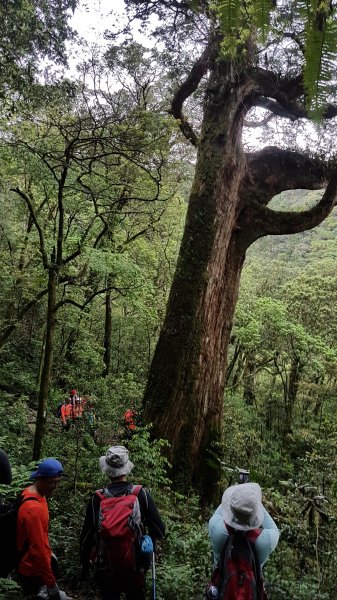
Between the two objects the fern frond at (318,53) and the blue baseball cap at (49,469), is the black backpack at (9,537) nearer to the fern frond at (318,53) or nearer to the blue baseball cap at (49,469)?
the blue baseball cap at (49,469)

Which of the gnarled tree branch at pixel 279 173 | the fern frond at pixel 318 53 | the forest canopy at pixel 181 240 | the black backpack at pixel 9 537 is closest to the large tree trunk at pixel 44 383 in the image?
the forest canopy at pixel 181 240

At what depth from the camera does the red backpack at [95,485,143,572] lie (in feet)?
9.59

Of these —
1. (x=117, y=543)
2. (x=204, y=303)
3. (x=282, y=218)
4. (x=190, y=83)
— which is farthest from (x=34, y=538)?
(x=190, y=83)

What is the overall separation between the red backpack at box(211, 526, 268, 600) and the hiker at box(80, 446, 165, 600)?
64 centimetres

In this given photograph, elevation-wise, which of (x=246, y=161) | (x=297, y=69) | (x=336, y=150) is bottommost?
(x=246, y=161)

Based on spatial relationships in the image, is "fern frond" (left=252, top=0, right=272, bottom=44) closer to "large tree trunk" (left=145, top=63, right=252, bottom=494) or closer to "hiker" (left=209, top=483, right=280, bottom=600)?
"hiker" (left=209, top=483, right=280, bottom=600)

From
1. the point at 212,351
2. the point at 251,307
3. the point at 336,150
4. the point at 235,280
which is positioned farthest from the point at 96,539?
the point at 251,307

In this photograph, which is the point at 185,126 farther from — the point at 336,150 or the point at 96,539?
the point at 96,539

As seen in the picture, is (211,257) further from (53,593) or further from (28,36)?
(53,593)

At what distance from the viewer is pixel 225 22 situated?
3.74ft

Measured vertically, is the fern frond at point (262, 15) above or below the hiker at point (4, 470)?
above

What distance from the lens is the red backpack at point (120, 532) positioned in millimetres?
2924

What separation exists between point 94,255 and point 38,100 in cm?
414

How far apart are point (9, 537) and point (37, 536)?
0.22 metres
